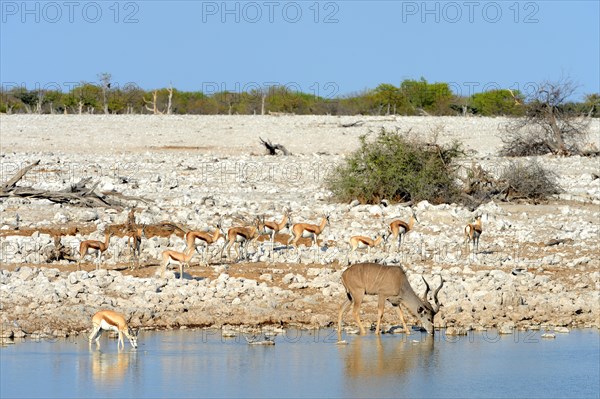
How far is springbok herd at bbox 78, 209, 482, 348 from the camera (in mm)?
11453

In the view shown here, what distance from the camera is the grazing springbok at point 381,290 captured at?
469 inches

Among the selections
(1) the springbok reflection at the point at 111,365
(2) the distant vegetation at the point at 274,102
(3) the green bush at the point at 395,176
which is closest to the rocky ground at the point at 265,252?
(3) the green bush at the point at 395,176

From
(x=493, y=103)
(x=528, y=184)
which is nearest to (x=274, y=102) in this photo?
(x=493, y=103)

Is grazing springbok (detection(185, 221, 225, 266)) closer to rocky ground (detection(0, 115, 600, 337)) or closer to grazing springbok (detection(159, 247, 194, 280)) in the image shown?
rocky ground (detection(0, 115, 600, 337))

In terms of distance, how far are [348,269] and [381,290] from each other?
451 millimetres

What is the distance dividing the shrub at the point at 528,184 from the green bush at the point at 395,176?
123 cm

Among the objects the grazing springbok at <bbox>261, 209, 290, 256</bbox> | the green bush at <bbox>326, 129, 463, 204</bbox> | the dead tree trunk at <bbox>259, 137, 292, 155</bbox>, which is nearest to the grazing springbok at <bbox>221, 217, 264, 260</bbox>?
the grazing springbok at <bbox>261, 209, 290, 256</bbox>

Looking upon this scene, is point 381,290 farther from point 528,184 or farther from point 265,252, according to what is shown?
point 528,184

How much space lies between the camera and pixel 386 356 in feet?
37.0

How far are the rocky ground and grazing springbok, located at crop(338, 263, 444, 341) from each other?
679 millimetres

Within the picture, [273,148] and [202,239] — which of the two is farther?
[273,148]

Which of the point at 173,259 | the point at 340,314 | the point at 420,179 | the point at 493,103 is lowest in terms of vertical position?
the point at 340,314

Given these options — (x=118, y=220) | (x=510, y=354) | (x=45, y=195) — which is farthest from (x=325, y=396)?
(x=45, y=195)

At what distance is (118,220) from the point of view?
1784 centimetres
